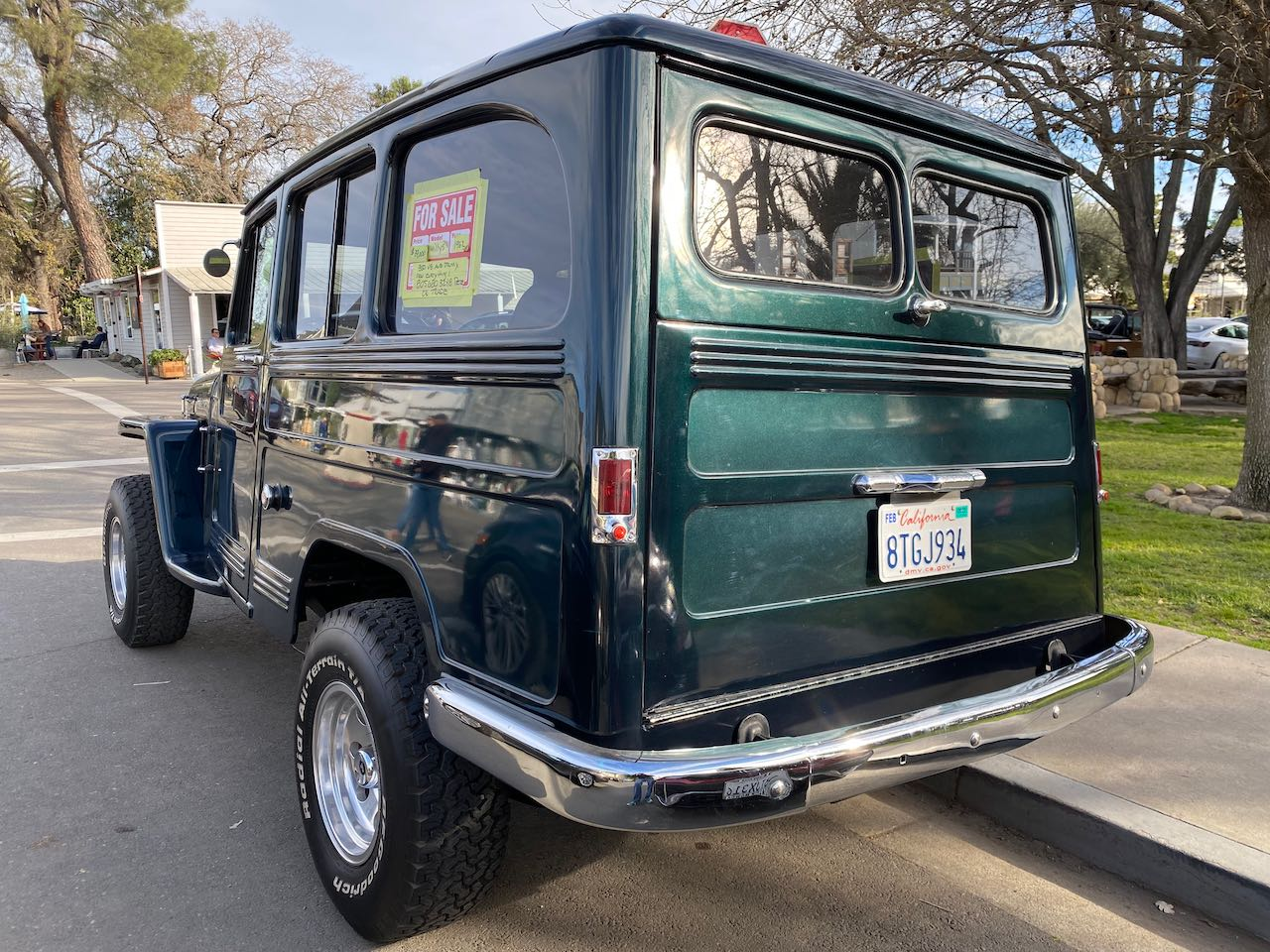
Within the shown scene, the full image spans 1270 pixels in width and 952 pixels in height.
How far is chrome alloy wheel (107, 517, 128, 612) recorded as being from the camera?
199 inches

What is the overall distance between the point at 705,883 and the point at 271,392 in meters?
2.25

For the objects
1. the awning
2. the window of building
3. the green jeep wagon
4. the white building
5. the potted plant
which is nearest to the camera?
the green jeep wagon

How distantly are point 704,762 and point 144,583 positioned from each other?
3.69 m

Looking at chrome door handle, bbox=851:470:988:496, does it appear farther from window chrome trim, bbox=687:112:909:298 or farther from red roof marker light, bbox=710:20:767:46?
red roof marker light, bbox=710:20:767:46

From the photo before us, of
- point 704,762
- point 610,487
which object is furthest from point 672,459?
point 704,762

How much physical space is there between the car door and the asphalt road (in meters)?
0.75

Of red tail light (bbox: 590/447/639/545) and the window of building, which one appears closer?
red tail light (bbox: 590/447/639/545)

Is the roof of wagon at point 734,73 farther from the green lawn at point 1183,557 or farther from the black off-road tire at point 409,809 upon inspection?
the green lawn at point 1183,557

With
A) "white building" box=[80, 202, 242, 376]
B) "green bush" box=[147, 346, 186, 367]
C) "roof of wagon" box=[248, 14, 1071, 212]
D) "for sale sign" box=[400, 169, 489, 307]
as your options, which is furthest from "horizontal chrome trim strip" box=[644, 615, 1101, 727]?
"green bush" box=[147, 346, 186, 367]

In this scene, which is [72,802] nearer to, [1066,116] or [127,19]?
[1066,116]

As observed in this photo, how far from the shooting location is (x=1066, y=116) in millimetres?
7039

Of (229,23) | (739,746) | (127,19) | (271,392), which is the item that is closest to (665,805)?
(739,746)

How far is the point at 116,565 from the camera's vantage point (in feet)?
16.8

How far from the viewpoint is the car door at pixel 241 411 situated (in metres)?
3.66
